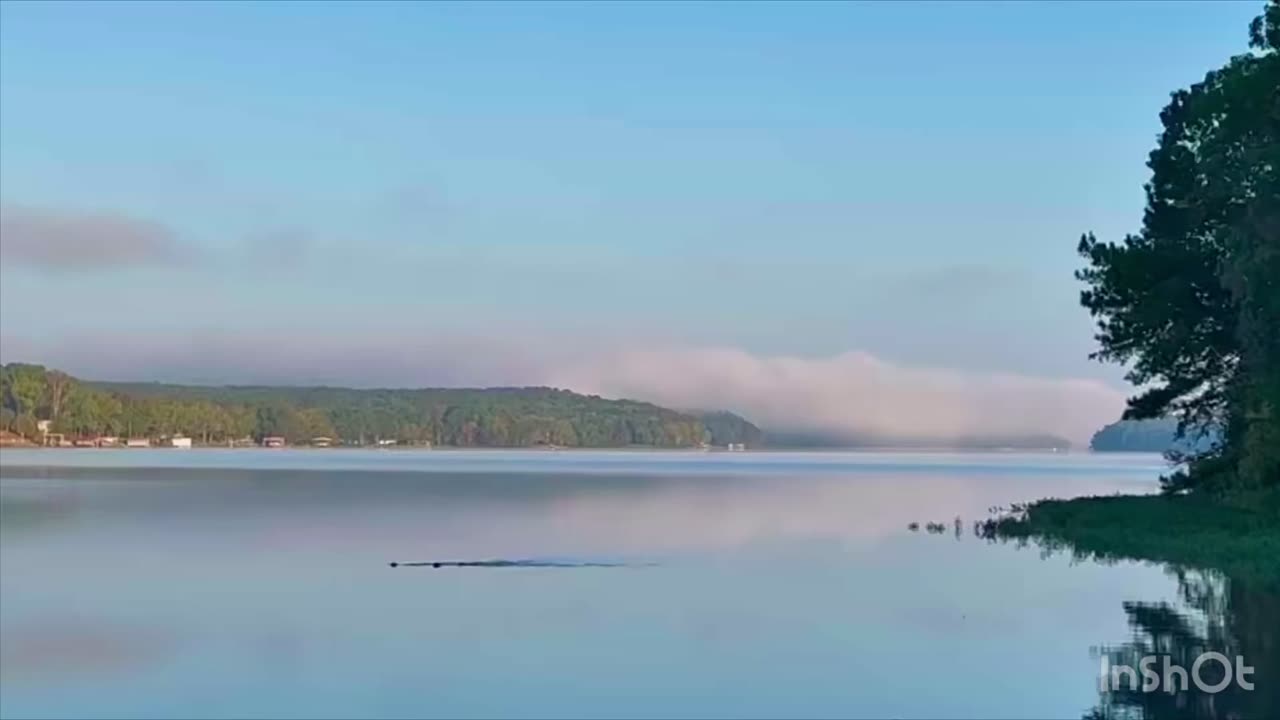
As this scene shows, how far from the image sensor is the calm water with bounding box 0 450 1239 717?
52.4ft

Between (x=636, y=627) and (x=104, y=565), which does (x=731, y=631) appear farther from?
(x=104, y=565)

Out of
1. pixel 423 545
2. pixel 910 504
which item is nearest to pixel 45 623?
pixel 423 545

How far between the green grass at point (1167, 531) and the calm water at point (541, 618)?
3.87 feet

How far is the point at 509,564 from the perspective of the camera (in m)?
29.3

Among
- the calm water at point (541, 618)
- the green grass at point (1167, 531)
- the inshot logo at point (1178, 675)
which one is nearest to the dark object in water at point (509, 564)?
the calm water at point (541, 618)

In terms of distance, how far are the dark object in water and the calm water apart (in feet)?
2.17

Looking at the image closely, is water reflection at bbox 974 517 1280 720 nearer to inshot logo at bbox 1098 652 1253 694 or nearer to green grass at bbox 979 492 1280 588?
inshot logo at bbox 1098 652 1253 694

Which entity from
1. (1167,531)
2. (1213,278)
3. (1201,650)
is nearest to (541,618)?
(1201,650)

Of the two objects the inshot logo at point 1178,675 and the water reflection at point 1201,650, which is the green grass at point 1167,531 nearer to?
the water reflection at point 1201,650

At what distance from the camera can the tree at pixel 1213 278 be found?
30297mm

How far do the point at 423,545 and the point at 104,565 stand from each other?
7268 millimetres

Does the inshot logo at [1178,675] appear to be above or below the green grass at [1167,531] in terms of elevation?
below

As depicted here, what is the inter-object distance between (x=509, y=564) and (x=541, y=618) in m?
7.77

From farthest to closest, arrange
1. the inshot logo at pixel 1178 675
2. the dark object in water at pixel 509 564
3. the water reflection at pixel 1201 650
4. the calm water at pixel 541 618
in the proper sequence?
the dark object in water at pixel 509 564 < the calm water at pixel 541 618 < the inshot logo at pixel 1178 675 < the water reflection at pixel 1201 650
